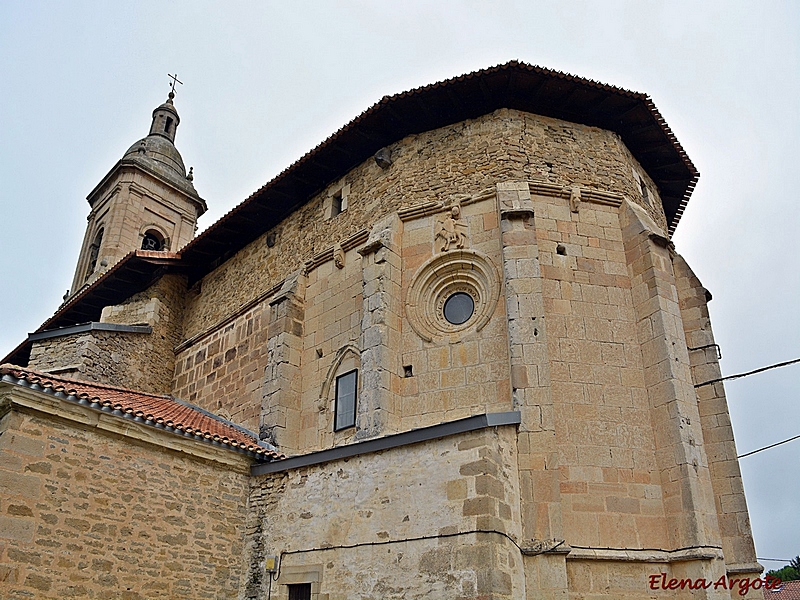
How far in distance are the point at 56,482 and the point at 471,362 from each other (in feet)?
17.7

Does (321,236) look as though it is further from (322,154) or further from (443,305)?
(443,305)

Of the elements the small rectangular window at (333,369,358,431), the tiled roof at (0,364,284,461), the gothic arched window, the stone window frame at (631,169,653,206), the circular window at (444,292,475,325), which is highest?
the gothic arched window

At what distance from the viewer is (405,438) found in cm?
799

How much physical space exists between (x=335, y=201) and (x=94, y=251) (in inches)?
643

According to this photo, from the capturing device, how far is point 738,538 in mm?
8852

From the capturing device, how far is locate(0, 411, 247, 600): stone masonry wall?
281 inches

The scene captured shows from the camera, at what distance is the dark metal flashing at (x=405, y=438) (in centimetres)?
754

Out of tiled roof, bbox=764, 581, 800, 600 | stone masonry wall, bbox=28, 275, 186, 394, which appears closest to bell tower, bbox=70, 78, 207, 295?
stone masonry wall, bbox=28, 275, 186, 394

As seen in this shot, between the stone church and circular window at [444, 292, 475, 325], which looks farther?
circular window at [444, 292, 475, 325]

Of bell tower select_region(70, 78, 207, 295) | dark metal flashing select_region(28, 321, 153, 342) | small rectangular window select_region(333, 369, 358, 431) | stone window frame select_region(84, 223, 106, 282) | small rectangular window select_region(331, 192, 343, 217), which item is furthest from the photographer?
stone window frame select_region(84, 223, 106, 282)

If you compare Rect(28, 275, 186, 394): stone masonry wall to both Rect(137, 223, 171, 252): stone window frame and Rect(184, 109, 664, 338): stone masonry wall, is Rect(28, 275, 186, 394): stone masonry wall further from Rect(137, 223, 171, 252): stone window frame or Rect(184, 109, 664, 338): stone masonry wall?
Rect(137, 223, 171, 252): stone window frame

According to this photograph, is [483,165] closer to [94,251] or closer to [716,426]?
[716,426]

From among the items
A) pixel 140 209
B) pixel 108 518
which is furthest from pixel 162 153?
pixel 108 518

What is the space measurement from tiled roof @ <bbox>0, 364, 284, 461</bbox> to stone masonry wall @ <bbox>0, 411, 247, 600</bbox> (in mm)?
338
